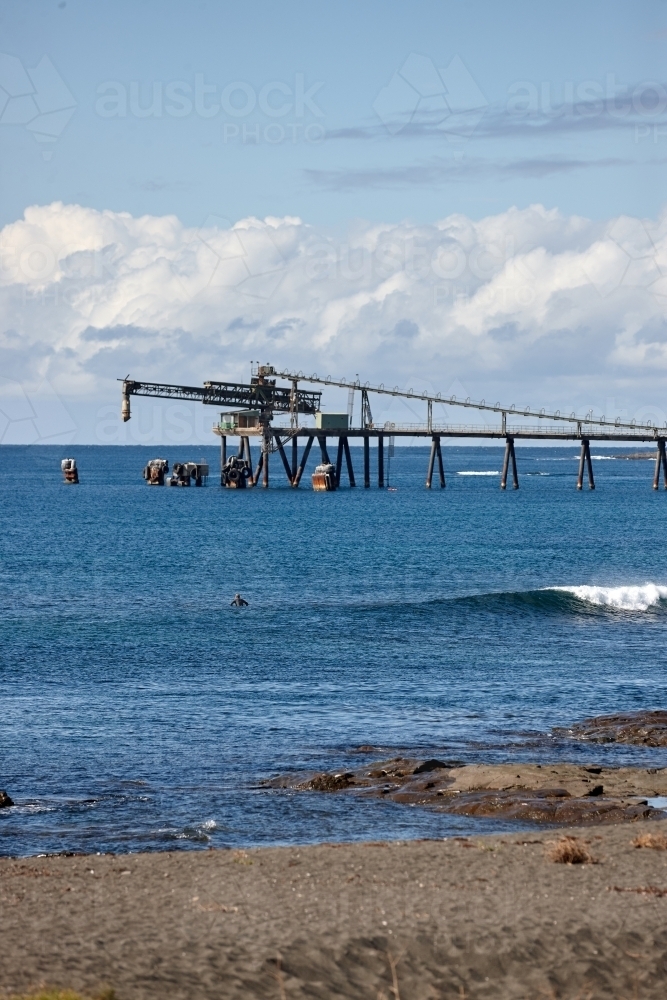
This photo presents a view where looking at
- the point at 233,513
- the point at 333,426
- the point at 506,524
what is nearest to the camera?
the point at 506,524

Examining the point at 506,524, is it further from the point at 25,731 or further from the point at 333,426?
the point at 25,731

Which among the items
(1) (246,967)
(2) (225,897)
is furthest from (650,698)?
(1) (246,967)

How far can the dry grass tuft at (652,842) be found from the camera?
724 inches

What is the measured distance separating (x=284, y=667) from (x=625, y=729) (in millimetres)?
12165

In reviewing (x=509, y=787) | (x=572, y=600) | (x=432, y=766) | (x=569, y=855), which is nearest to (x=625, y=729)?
(x=432, y=766)

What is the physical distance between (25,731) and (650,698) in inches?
614

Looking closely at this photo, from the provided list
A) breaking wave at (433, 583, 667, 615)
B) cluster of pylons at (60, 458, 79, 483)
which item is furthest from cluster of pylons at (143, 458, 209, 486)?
breaking wave at (433, 583, 667, 615)

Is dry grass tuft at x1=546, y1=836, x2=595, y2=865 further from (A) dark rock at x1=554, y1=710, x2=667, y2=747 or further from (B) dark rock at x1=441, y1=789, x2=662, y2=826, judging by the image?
(A) dark rock at x1=554, y1=710, x2=667, y2=747

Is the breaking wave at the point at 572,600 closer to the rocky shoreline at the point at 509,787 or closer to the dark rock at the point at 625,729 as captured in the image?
the dark rock at the point at 625,729

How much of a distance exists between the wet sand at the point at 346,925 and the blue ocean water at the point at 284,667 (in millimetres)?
3208

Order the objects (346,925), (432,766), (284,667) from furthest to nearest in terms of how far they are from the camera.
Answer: (284,667) < (432,766) < (346,925)

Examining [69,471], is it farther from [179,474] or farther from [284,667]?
[284,667]

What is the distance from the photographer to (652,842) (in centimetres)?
1845

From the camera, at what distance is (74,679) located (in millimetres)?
35875
